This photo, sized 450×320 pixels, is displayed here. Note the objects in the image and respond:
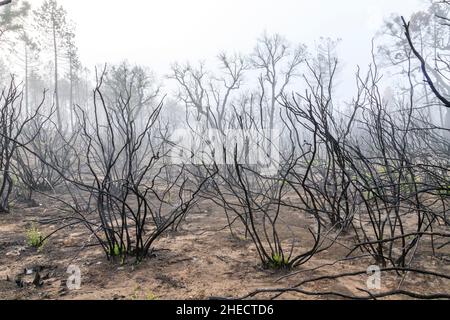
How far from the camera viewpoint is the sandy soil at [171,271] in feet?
7.52

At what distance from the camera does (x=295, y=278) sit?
2.51 metres

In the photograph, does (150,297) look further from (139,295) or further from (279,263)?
(279,263)

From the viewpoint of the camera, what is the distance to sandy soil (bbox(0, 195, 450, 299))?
7.52ft

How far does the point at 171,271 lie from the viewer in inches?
107

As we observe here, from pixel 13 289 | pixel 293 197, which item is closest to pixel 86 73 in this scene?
pixel 293 197

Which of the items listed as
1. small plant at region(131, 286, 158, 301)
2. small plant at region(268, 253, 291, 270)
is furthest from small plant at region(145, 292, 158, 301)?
small plant at region(268, 253, 291, 270)

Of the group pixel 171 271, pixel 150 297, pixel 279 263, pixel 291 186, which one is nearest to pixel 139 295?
pixel 150 297

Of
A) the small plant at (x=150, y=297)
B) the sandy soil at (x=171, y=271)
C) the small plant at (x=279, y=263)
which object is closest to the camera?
the small plant at (x=150, y=297)

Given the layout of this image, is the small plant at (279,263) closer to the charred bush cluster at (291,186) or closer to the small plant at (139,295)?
the charred bush cluster at (291,186)

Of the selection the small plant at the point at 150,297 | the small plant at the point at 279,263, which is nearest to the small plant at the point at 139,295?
the small plant at the point at 150,297

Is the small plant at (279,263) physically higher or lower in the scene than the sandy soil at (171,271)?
higher

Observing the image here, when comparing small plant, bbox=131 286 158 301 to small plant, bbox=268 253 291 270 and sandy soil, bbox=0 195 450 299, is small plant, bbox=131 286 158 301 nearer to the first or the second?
sandy soil, bbox=0 195 450 299
